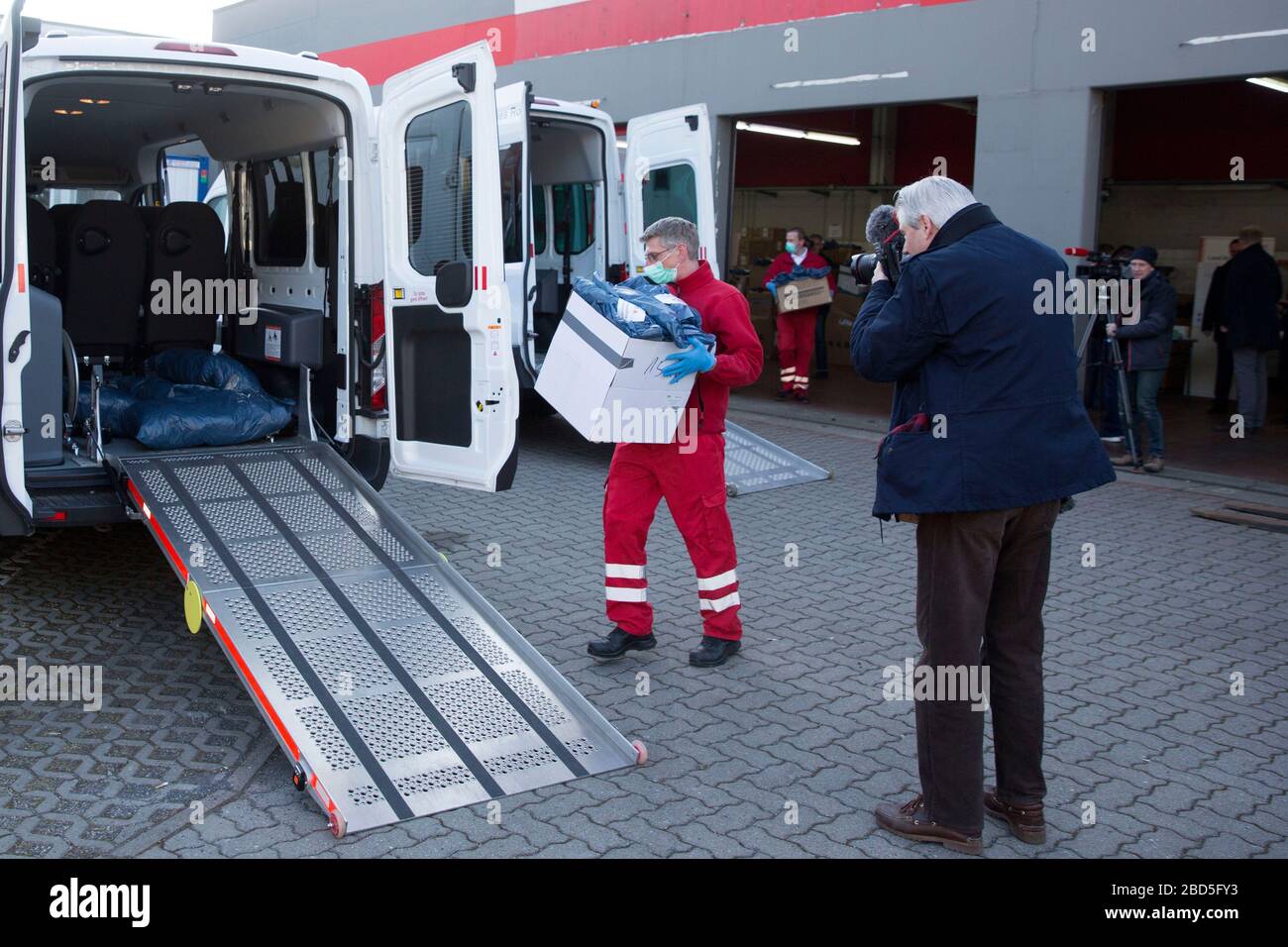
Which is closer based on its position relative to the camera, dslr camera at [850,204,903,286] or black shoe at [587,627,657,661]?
dslr camera at [850,204,903,286]

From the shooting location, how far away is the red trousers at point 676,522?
5.04m

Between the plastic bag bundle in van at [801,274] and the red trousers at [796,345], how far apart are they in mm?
374

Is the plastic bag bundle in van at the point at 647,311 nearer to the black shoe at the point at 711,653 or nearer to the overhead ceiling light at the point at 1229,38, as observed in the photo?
the black shoe at the point at 711,653

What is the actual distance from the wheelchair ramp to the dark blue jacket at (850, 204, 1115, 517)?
5115mm

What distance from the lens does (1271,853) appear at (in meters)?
3.68

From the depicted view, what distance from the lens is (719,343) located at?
523cm

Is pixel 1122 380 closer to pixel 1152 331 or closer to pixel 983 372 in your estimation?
pixel 1152 331

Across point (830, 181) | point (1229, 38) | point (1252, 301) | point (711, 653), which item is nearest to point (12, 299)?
point (711, 653)

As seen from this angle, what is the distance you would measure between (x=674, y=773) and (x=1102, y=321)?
296 inches

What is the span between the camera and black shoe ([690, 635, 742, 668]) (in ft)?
16.9

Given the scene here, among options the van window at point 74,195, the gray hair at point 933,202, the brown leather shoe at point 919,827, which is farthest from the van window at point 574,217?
the brown leather shoe at point 919,827

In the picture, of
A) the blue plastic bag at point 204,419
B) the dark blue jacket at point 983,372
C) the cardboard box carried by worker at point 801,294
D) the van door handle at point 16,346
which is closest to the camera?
the dark blue jacket at point 983,372

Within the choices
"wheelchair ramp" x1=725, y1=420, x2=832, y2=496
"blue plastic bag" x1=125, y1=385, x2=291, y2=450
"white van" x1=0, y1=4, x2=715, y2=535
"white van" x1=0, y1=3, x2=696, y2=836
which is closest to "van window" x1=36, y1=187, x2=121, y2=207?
"white van" x1=0, y1=4, x2=715, y2=535

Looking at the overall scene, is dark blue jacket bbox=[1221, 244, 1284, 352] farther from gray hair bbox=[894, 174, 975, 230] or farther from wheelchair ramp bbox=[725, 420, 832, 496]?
gray hair bbox=[894, 174, 975, 230]
